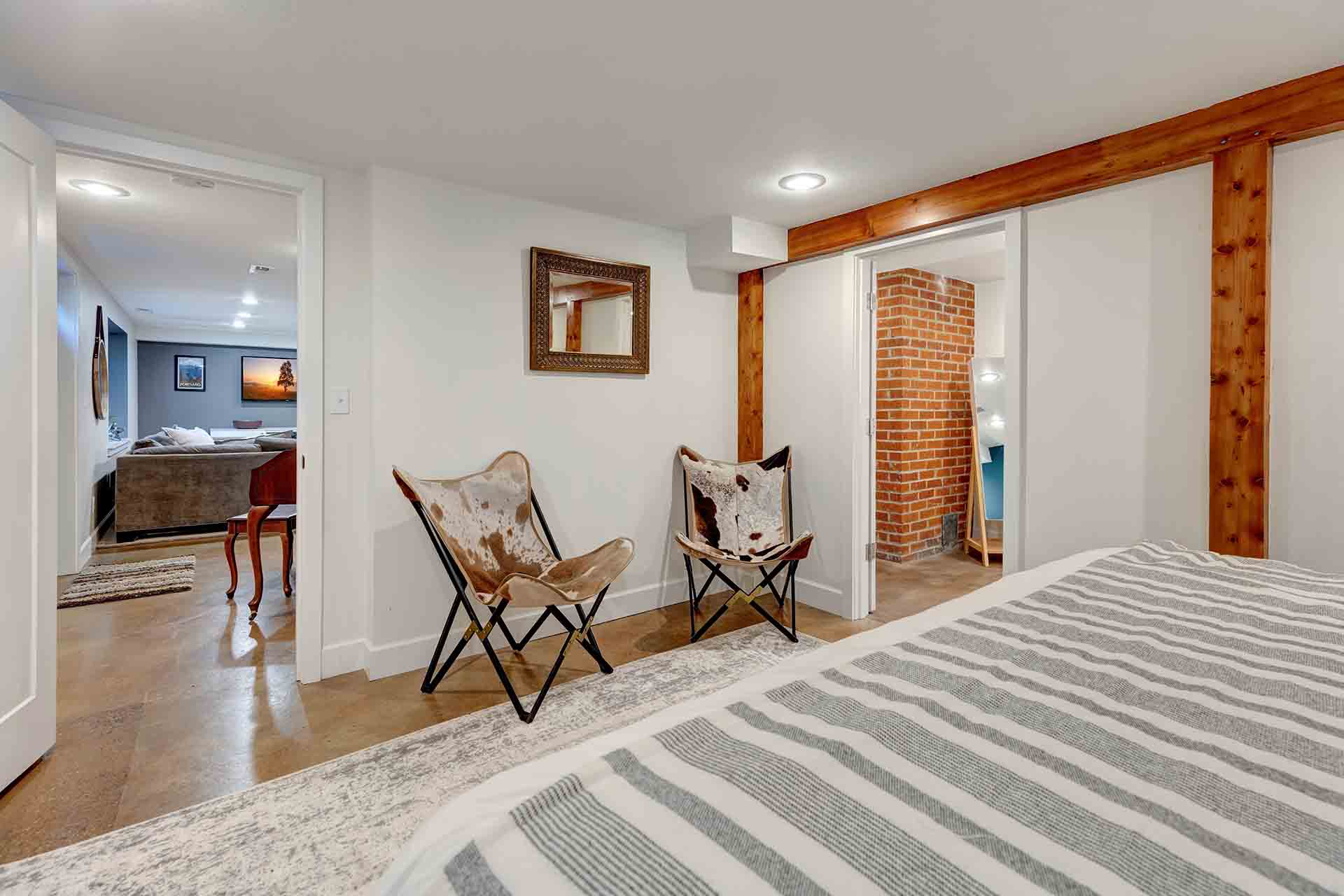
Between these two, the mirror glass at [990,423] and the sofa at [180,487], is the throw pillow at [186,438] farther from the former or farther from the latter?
the mirror glass at [990,423]

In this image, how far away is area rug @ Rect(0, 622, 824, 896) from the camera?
1.60 m

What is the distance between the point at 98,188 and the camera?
3.44 m

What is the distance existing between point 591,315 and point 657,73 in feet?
5.13

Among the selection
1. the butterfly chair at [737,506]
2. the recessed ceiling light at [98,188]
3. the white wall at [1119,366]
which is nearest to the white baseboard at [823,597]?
the butterfly chair at [737,506]

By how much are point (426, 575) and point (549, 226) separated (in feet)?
5.98

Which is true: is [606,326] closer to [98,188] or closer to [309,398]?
[309,398]

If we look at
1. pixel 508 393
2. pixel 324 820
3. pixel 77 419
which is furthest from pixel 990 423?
pixel 77 419

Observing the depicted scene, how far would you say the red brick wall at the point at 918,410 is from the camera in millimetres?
4828

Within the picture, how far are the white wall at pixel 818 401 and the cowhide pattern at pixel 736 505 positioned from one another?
0.22 m

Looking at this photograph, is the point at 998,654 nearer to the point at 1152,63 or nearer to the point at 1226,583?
the point at 1226,583

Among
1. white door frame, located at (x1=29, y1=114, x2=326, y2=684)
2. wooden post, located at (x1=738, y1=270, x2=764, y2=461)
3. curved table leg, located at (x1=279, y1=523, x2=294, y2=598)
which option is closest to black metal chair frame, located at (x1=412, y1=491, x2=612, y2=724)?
white door frame, located at (x1=29, y1=114, x2=326, y2=684)

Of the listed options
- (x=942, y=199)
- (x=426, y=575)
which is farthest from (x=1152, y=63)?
(x=426, y=575)

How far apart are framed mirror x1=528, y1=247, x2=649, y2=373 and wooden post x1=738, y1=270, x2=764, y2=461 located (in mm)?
741

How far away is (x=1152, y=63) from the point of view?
1.94 metres
